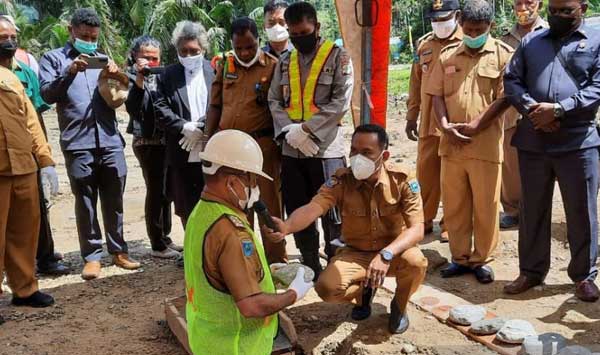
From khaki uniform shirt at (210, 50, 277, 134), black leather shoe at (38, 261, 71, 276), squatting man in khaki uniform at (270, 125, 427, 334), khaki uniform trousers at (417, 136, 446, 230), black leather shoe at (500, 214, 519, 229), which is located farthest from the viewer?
black leather shoe at (500, 214, 519, 229)

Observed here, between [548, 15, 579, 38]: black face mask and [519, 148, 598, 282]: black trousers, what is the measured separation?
78 cm

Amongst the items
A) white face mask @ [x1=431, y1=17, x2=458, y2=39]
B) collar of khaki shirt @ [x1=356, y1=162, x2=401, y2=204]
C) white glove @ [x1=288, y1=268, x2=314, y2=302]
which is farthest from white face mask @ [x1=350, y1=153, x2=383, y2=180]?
white face mask @ [x1=431, y1=17, x2=458, y2=39]

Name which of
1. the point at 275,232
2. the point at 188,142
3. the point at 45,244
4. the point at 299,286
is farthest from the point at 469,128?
the point at 45,244

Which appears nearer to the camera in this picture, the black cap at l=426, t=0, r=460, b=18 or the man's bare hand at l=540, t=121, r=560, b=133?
the man's bare hand at l=540, t=121, r=560, b=133

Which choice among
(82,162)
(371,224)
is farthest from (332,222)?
(82,162)

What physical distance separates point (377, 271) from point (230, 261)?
1332 mm

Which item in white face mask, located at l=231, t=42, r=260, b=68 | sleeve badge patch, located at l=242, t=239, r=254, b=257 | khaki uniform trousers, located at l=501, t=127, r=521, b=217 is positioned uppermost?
white face mask, located at l=231, t=42, r=260, b=68

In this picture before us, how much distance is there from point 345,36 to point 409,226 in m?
1.30

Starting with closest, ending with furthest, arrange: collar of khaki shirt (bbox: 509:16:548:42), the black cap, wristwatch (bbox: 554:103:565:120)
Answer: wristwatch (bbox: 554:103:565:120) < the black cap < collar of khaki shirt (bbox: 509:16:548:42)

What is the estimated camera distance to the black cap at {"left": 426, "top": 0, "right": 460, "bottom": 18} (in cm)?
531

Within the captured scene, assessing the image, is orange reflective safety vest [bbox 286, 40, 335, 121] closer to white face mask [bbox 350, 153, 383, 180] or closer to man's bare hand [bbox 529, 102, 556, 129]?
white face mask [bbox 350, 153, 383, 180]

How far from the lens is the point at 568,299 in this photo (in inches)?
171

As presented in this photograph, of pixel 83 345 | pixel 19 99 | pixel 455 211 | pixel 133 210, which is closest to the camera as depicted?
pixel 83 345

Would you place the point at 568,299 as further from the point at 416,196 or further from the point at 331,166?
the point at 331,166
